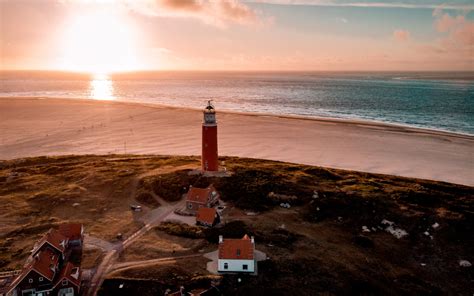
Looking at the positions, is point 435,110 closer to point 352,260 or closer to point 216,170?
point 216,170

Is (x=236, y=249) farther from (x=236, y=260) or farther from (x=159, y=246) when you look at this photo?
(x=159, y=246)

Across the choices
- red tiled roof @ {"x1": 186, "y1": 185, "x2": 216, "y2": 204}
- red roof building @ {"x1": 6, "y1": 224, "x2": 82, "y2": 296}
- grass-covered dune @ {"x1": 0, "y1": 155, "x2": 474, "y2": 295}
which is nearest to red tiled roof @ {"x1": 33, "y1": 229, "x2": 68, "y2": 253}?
red roof building @ {"x1": 6, "y1": 224, "x2": 82, "y2": 296}

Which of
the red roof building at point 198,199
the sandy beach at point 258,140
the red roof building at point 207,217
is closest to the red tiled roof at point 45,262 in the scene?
the red roof building at point 207,217

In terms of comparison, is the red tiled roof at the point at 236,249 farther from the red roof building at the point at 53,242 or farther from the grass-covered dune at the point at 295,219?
the red roof building at the point at 53,242

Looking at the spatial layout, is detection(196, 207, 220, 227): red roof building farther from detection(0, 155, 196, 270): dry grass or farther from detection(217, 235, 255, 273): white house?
detection(217, 235, 255, 273): white house

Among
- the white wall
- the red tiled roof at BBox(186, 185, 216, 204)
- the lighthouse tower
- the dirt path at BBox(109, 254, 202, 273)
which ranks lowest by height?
the dirt path at BBox(109, 254, 202, 273)

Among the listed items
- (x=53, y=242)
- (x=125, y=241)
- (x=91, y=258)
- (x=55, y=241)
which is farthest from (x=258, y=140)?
(x=53, y=242)
